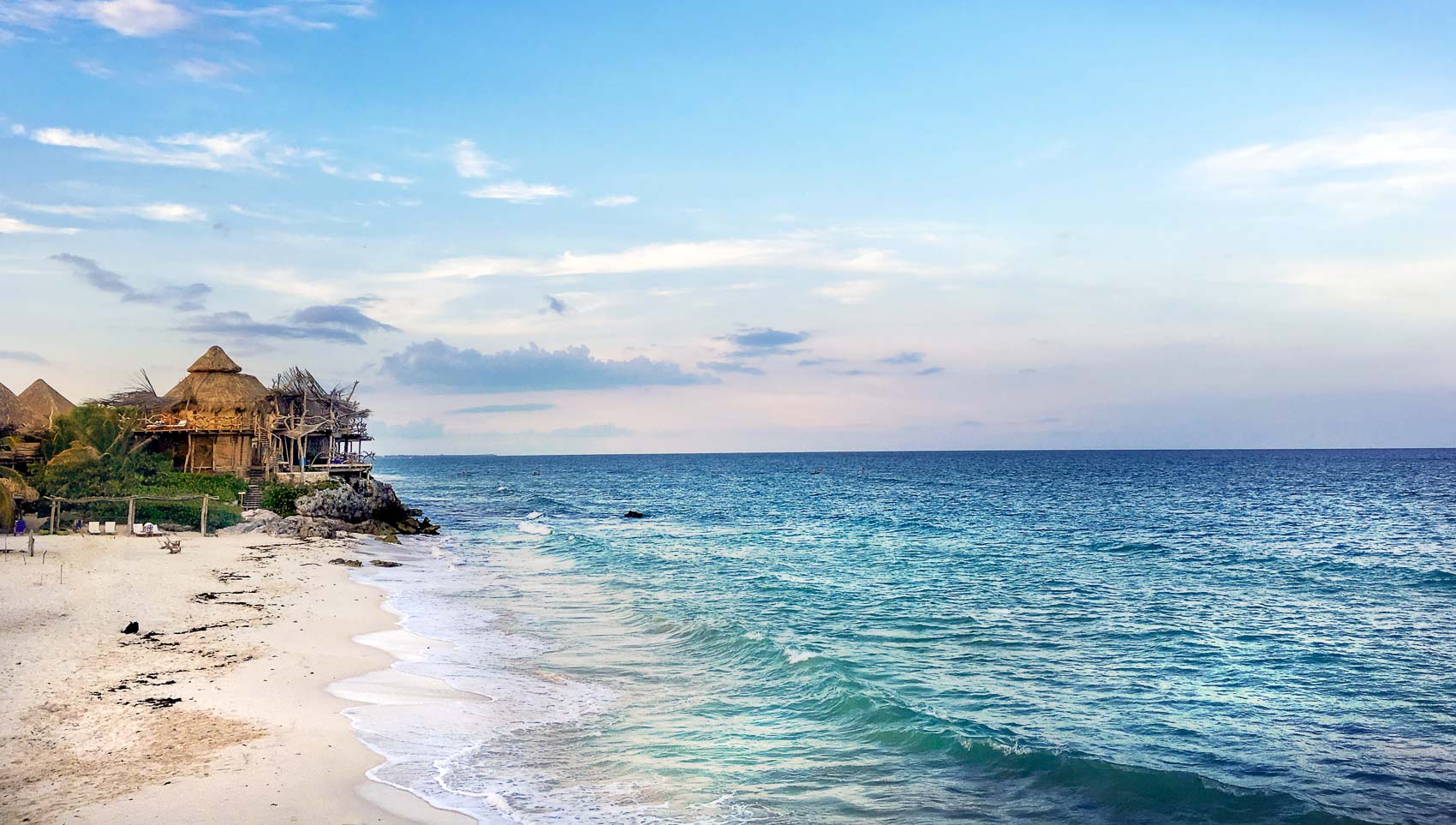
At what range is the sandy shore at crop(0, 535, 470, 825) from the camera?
1012cm

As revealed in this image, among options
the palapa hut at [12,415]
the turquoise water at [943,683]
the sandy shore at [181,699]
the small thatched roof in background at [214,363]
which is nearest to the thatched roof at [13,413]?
the palapa hut at [12,415]

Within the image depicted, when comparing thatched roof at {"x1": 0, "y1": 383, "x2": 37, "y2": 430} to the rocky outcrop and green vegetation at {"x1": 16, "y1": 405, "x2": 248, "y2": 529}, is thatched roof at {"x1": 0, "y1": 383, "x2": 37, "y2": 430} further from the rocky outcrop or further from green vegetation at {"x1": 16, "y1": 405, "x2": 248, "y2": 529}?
the rocky outcrop

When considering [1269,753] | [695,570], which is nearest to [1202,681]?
[1269,753]

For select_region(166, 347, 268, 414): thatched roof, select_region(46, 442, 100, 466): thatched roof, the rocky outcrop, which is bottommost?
the rocky outcrop

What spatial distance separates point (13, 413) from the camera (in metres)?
45.9

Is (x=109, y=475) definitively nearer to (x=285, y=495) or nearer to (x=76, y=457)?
(x=76, y=457)

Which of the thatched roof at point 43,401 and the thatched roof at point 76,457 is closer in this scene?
the thatched roof at point 76,457

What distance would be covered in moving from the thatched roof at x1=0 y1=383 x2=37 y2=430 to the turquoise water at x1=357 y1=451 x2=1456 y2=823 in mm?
25088

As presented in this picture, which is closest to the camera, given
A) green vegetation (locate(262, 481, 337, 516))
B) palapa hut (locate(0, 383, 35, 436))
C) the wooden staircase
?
palapa hut (locate(0, 383, 35, 436))

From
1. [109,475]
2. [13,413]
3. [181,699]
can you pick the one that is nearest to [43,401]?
[13,413]

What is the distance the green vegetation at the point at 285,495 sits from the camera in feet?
152

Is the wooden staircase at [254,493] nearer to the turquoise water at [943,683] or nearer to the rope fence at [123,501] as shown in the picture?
the rope fence at [123,501]

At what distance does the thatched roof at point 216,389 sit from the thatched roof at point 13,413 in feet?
23.6

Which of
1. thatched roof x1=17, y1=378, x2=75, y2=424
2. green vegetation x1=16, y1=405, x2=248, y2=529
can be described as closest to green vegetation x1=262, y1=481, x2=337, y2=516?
green vegetation x1=16, y1=405, x2=248, y2=529
